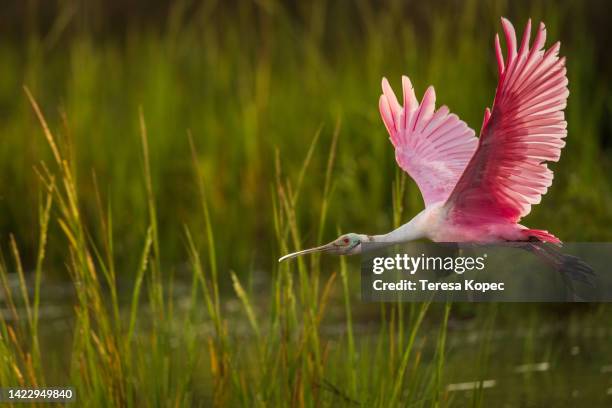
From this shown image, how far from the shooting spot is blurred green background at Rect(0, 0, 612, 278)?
4703 millimetres

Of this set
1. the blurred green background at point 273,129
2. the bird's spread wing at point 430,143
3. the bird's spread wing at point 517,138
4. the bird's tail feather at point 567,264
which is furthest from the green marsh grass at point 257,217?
the bird's tail feather at point 567,264

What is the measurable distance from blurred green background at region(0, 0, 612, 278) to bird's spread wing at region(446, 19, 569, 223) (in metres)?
2.06

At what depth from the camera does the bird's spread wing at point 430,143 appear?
221cm

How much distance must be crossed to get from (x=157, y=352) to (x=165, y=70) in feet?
11.5

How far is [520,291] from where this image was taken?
362 centimetres

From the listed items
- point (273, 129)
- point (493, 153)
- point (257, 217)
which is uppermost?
point (493, 153)

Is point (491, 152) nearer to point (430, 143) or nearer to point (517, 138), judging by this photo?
point (517, 138)

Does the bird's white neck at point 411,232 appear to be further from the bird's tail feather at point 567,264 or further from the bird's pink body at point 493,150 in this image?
the bird's tail feather at point 567,264

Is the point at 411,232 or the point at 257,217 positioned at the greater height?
the point at 411,232

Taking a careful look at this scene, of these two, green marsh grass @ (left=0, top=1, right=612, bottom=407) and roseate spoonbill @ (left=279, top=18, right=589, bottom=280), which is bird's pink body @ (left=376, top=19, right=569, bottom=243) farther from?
green marsh grass @ (left=0, top=1, right=612, bottom=407)

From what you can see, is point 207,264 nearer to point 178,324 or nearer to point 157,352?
point 178,324

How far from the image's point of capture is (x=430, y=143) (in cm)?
226

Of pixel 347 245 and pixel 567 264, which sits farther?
pixel 347 245

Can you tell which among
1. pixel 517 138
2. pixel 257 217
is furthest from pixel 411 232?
pixel 257 217
